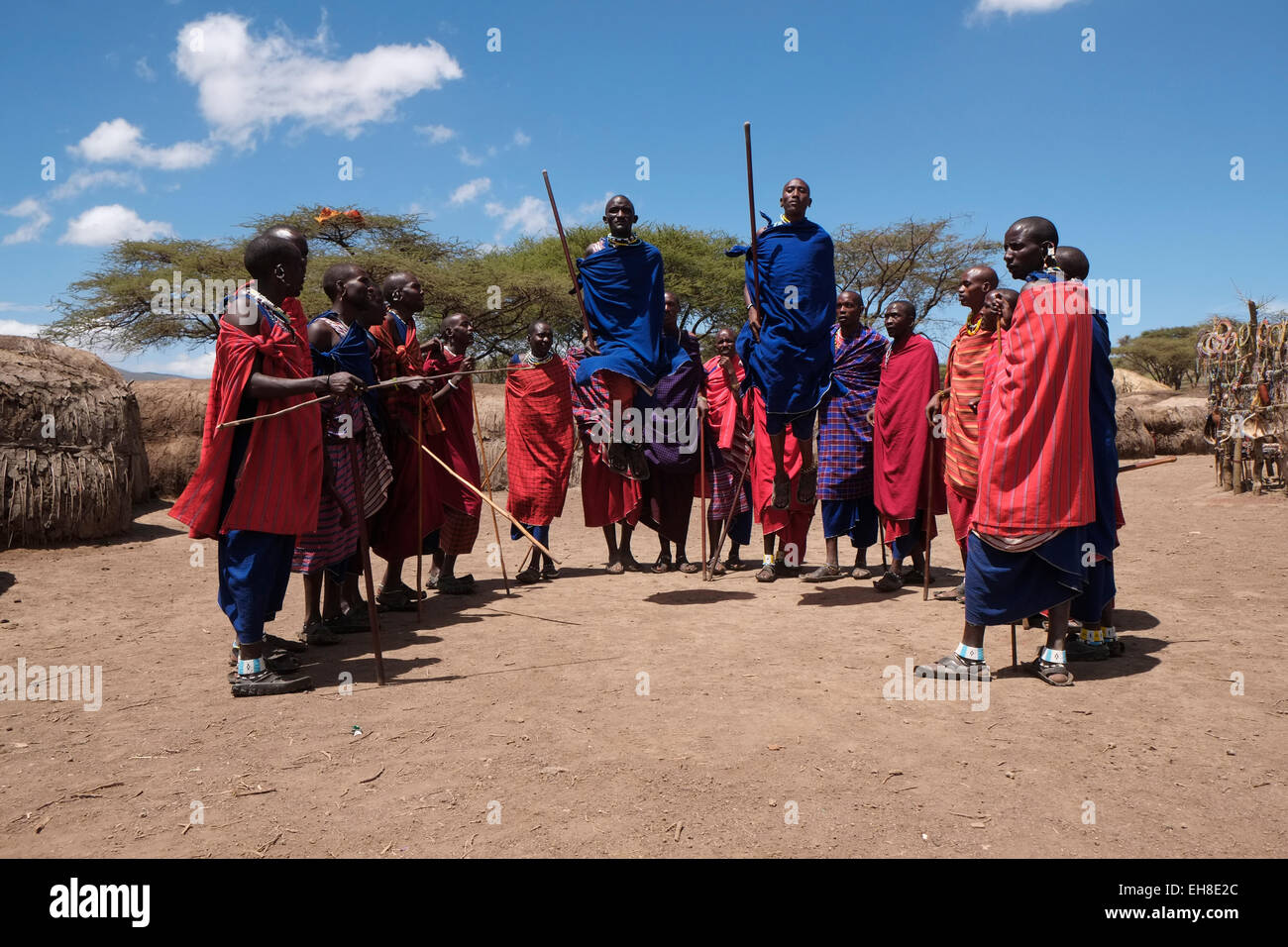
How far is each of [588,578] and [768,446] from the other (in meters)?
1.98

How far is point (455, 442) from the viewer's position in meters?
6.77

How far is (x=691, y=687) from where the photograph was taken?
14.2 ft

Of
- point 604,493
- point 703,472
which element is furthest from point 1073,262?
point 604,493

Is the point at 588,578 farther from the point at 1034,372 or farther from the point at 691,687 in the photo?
the point at 1034,372

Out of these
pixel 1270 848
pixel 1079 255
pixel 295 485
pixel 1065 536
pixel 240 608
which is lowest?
pixel 1270 848

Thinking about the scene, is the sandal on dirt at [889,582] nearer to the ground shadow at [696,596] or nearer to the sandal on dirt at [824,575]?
the sandal on dirt at [824,575]

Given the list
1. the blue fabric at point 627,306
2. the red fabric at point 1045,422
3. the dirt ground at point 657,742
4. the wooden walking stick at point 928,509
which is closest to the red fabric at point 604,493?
the blue fabric at point 627,306

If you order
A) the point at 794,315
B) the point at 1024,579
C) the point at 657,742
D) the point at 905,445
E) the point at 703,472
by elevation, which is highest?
the point at 794,315

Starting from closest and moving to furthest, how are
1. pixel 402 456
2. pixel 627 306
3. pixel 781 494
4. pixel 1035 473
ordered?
pixel 1035 473, pixel 402 456, pixel 627 306, pixel 781 494

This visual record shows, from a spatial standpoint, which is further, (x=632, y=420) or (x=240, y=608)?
(x=632, y=420)

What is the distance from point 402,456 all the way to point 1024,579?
420 centimetres

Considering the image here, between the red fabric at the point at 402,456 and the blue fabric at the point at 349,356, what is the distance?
408 millimetres

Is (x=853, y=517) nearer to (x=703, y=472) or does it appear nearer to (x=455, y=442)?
(x=703, y=472)
